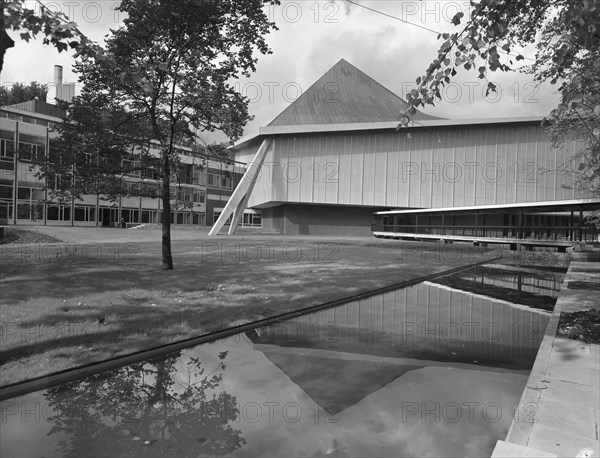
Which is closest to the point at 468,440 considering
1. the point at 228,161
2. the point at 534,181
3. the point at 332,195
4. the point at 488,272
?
the point at 228,161

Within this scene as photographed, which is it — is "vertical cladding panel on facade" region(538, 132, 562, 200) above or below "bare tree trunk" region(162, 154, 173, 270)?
above

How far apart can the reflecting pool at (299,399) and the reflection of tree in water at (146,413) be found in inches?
0.6

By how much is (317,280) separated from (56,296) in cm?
717

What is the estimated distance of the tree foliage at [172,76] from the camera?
Answer: 11391 mm

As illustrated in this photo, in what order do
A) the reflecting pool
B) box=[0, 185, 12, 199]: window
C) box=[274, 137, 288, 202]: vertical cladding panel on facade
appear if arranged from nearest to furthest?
the reflecting pool
box=[0, 185, 12, 199]: window
box=[274, 137, 288, 202]: vertical cladding panel on facade

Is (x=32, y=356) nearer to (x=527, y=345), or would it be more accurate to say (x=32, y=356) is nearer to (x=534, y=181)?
(x=527, y=345)

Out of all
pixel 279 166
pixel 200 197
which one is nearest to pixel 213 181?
pixel 200 197

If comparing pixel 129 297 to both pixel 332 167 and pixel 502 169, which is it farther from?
pixel 502 169

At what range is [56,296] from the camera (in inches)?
349

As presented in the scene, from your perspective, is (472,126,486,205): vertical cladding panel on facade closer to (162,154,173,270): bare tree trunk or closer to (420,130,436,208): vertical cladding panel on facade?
(420,130,436,208): vertical cladding panel on facade

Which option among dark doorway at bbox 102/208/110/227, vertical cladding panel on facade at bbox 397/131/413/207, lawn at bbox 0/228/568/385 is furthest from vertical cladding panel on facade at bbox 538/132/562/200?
dark doorway at bbox 102/208/110/227

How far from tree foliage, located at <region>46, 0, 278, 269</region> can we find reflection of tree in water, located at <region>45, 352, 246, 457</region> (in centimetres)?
809

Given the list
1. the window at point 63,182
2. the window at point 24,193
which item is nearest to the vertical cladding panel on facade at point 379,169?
the window at point 24,193

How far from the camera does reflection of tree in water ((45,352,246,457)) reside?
368 cm
